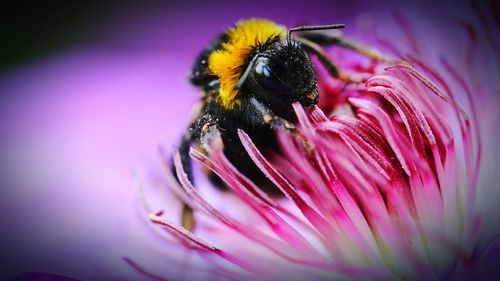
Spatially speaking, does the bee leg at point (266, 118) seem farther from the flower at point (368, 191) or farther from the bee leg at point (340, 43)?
the bee leg at point (340, 43)

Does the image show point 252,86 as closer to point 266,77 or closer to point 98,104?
point 266,77

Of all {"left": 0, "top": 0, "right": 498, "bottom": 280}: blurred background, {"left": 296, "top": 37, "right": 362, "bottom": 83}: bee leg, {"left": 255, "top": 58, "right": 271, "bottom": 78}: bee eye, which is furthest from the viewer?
{"left": 0, "top": 0, "right": 498, "bottom": 280}: blurred background

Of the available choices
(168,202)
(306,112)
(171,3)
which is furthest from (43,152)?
(306,112)

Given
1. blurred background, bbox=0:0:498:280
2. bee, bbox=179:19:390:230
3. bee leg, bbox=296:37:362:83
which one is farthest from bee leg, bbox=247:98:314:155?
blurred background, bbox=0:0:498:280

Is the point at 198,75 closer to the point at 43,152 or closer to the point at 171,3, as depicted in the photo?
the point at 43,152

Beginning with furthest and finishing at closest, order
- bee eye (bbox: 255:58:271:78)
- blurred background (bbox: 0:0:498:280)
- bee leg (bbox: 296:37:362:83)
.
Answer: blurred background (bbox: 0:0:498:280) → bee leg (bbox: 296:37:362:83) → bee eye (bbox: 255:58:271:78)

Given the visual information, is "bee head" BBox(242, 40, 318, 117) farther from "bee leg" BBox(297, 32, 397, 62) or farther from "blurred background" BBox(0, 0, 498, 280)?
"blurred background" BBox(0, 0, 498, 280)

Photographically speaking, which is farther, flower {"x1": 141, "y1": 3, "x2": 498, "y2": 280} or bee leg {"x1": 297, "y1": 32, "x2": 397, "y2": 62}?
bee leg {"x1": 297, "y1": 32, "x2": 397, "y2": 62}

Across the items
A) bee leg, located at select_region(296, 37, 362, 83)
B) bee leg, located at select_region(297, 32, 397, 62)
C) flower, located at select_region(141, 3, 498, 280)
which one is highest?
bee leg, located at select_region(297, 32, 397, 62)
